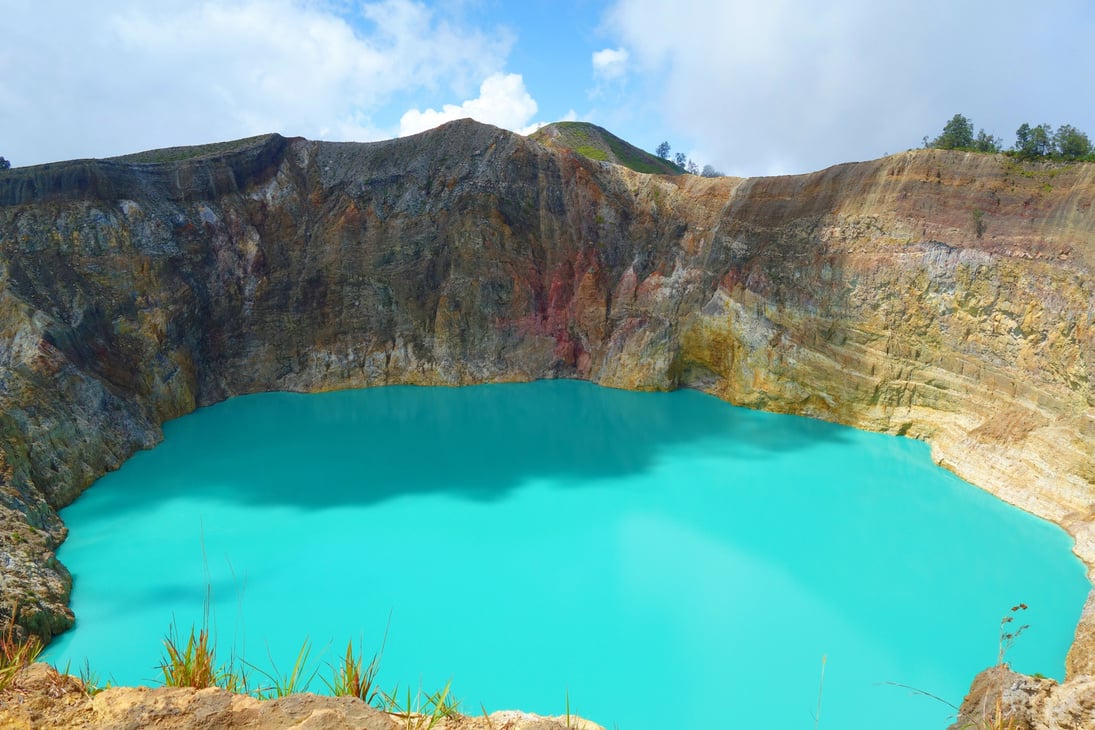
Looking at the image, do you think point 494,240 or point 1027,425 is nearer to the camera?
point 1027,425

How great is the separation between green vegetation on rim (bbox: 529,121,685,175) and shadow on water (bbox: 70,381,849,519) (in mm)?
14578

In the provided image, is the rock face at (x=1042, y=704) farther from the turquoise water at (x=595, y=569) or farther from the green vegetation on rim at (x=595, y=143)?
the green vegetation on rim at (x=595, y=143)

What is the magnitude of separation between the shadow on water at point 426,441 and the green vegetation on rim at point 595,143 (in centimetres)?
1458

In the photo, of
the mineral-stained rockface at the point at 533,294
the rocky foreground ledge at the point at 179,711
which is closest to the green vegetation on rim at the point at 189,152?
the mineral-stained rockface at the point at 533,294

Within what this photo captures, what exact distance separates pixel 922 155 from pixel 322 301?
19062 millimetres

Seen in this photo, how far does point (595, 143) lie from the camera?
106ft

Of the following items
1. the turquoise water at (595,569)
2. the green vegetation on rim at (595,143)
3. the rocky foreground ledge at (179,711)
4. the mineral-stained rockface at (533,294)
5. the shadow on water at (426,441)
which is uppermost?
the green vegetation on rim at (595,143)

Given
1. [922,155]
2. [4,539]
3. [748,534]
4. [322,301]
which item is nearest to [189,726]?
[4,539]

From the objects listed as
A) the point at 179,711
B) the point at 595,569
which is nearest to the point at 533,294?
the point at 595,569

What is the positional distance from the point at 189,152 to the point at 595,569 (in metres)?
22.7

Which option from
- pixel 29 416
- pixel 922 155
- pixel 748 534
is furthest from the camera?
pixel 922 155

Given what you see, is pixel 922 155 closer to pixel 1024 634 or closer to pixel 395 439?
pixel 1024 634

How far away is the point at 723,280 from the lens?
66.4 feet

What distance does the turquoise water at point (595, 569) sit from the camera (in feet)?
25.0
